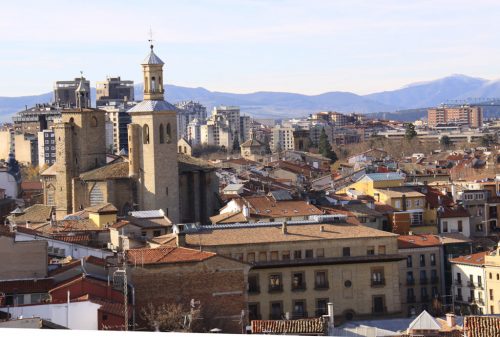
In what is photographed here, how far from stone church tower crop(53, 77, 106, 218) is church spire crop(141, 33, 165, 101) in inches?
52.7

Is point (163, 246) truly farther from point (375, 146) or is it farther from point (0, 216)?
point (375, 146)

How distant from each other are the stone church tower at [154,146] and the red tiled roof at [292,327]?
10500 millimetres

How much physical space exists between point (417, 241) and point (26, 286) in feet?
24.8

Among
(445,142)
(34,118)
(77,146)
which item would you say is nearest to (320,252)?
(77,146)

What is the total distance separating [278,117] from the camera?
306 feet

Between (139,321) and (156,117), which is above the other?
(156,117)

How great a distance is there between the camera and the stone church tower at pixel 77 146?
73.0 feet

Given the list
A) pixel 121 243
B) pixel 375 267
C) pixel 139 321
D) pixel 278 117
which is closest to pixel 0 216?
pixel 121 243

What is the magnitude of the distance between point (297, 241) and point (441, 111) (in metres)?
77.8

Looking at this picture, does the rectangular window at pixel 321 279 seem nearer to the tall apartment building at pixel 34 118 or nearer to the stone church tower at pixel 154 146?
the stone church tower at pixel 154 146

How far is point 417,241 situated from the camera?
18109mm

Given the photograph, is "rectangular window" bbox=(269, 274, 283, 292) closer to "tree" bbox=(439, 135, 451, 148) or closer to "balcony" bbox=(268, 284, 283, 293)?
"balcony" bbox=(268, 284, 283, 293)

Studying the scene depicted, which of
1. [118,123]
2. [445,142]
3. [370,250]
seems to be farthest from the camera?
[118,123]

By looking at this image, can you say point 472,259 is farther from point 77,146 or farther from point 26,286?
point 77,146
